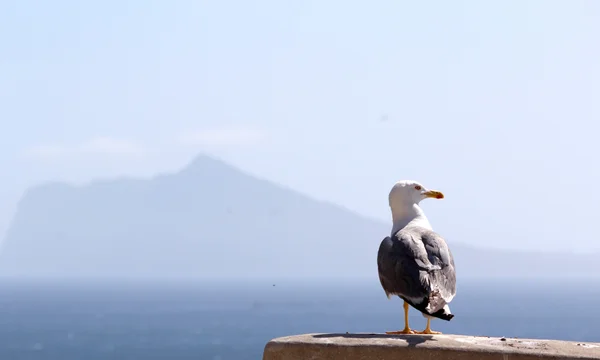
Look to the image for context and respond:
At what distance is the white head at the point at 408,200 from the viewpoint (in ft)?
31.6

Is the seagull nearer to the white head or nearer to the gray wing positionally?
the gray wing

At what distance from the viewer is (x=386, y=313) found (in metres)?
157

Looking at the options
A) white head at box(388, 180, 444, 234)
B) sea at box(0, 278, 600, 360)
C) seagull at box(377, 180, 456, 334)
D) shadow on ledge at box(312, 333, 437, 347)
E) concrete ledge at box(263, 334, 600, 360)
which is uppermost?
sea at box(0, 278, 600, 360)

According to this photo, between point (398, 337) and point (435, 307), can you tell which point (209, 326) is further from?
point (398, 337)

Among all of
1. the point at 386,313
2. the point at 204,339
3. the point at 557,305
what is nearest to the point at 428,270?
the point at 204,339

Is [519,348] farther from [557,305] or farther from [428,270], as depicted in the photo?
[557,305]

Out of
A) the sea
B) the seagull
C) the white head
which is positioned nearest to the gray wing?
the seagull

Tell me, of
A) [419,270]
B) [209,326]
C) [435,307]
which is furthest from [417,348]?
[209,326]

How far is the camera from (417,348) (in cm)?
745

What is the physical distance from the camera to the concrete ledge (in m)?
7.28

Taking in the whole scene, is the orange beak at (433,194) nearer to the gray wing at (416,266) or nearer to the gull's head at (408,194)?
the gull's head at (408,194)

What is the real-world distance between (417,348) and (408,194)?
2.52 m

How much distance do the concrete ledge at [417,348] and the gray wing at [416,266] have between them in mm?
592

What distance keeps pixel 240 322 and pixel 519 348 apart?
138955 mm
